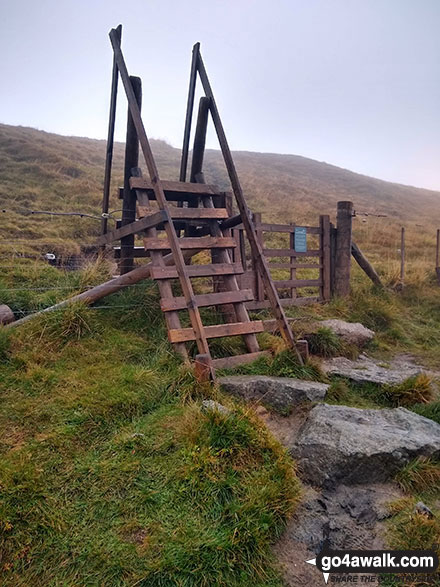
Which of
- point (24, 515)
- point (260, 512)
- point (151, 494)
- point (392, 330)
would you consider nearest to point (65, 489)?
point (24, 515)

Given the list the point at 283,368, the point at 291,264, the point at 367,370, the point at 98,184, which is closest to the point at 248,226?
the point at 283,368

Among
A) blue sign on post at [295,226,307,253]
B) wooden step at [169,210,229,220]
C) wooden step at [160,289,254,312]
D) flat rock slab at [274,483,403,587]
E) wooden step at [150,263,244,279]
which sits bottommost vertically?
flat rock slab at [274,483,403,587]

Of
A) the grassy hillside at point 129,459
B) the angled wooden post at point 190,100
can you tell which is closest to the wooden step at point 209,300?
the grassy hillside at point 129,459

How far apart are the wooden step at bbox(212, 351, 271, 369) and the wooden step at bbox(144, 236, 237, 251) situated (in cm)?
162

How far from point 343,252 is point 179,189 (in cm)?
440

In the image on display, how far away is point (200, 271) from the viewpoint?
5.61m

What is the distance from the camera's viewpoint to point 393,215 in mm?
32156

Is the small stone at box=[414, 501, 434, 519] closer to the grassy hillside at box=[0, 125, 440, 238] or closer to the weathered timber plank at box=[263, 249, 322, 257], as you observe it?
the weathered timber plank at box=[263, 249, 322, 257]

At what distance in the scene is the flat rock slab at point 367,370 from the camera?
5.17m

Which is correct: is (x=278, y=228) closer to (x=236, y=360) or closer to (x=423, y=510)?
(x=236, y=360)

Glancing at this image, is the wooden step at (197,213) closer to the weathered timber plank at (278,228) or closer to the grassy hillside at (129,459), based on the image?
the grassy hillside at (129,459)

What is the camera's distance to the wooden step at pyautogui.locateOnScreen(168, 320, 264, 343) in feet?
16.0

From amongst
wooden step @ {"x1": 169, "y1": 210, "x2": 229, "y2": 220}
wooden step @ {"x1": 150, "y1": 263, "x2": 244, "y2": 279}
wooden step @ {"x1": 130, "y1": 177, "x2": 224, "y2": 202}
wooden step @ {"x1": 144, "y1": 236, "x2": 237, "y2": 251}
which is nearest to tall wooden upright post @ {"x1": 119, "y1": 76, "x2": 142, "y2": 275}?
wooden step @ {"x1": 130, "y1": 177, "x2": 224, "y2": 202}

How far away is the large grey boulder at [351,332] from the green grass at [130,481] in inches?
134
